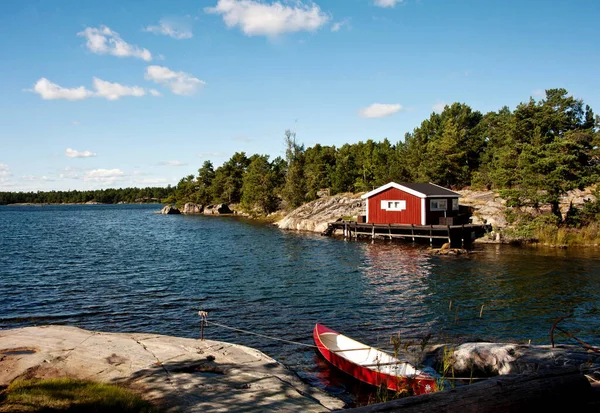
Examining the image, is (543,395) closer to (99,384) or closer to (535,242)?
(99,384)

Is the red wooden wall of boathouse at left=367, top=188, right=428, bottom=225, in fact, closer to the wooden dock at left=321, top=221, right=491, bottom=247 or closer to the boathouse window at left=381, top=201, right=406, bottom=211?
the boathouse window at left=381, top=201, right=406, bottom=211

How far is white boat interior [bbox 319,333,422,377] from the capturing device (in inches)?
420

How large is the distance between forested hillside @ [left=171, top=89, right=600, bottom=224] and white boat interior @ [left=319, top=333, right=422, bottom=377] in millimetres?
31458

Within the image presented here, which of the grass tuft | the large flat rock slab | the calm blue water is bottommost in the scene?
the calm blue water

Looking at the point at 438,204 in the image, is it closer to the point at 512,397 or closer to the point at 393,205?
the point at 393,205

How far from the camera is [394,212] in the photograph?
44.8 meters

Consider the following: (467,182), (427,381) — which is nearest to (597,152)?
(467,182)

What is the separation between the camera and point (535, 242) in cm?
3769

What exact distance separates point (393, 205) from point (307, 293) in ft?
82.2

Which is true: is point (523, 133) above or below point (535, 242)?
above

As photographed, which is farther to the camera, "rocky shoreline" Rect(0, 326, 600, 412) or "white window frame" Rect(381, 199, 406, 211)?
"white window frame" Rect(381, 199, 406, 211)

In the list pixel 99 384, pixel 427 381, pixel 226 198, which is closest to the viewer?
pixel 99 384

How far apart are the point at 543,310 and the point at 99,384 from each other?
18.2 metres

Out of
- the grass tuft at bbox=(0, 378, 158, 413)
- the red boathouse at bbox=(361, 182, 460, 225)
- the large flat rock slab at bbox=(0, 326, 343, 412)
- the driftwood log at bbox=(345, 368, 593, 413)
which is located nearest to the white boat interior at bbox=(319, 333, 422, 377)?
the large flat rock slab at bbox=(0, 326, 343, 412)
